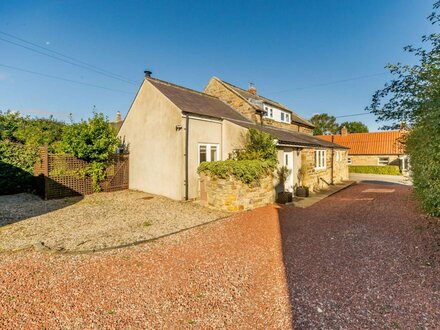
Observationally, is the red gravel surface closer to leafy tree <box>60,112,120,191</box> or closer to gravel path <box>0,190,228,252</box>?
gravel path <box>0,190,228,252</box>

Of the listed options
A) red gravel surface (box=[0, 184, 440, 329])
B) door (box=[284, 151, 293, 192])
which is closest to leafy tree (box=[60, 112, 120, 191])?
red gravel surface (box=[0, 184, 440, 329])

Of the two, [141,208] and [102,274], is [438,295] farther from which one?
[141,208]

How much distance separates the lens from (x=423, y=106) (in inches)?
217

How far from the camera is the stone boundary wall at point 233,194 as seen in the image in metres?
9.84

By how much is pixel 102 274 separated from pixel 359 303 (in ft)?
14.8

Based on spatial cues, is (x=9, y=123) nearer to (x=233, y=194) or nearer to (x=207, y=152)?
(x=207, y=152)

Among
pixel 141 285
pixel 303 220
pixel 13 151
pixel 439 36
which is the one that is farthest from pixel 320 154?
pixel 13 151

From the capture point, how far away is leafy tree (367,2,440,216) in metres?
4.64

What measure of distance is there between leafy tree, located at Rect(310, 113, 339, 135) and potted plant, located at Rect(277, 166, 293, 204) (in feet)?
191

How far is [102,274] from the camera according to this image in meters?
4.43

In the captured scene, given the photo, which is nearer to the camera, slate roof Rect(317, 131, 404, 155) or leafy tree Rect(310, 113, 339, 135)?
slate roof Rect(317, 131, 404, 155)

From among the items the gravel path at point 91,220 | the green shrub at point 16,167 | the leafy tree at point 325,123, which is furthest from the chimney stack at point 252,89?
the leafy tree at point 325,123

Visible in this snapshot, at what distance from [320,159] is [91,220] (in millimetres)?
15628

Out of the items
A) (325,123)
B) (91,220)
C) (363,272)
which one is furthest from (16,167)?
(325,123)
